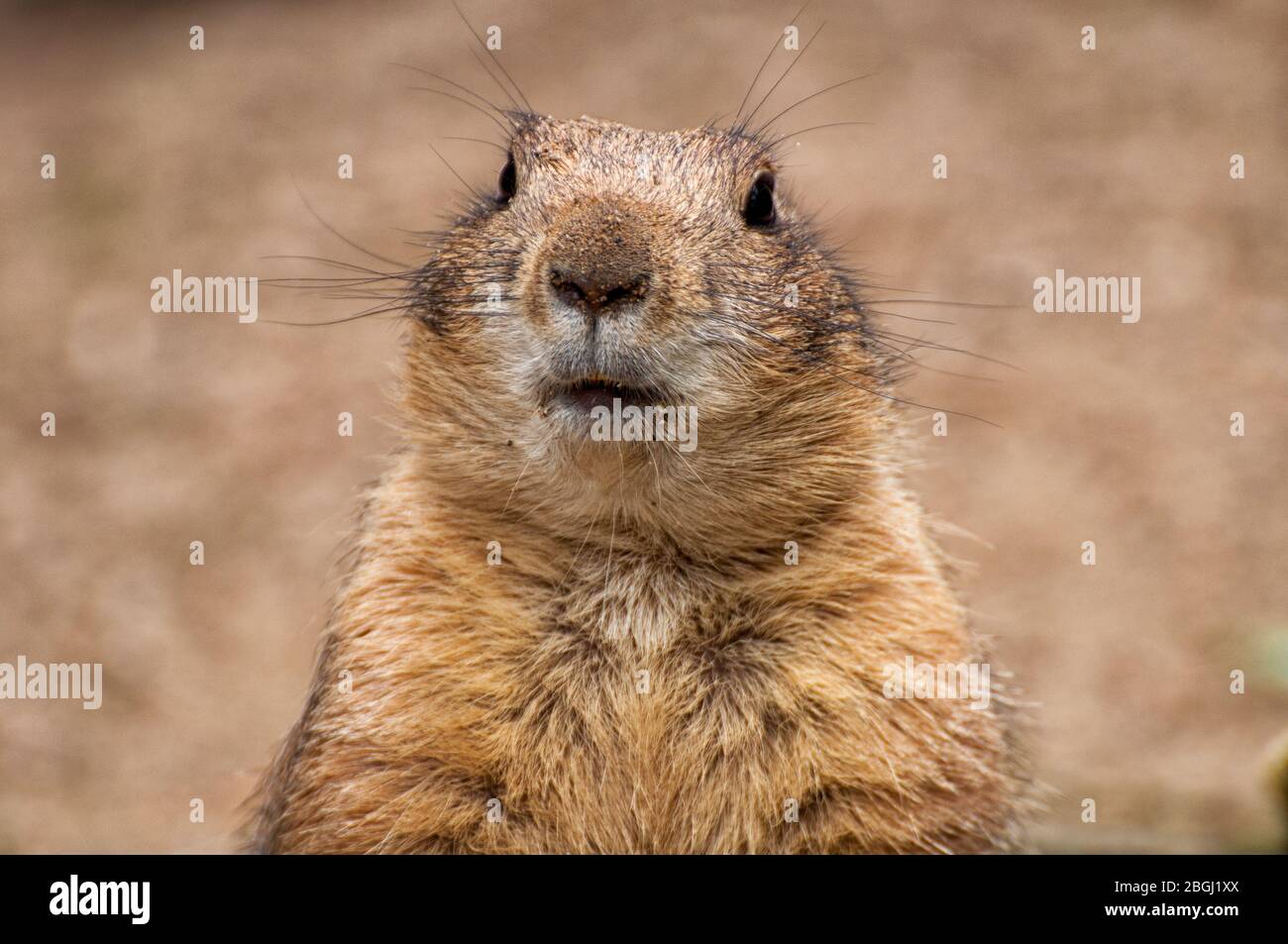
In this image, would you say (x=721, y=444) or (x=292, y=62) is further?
(x=292, y=62)

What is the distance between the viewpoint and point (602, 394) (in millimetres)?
4891

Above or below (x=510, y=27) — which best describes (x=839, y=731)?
below

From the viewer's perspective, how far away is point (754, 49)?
53.9 feet

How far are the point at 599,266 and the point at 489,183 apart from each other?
6.28m

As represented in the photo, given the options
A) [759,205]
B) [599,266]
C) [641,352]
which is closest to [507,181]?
[759,205]

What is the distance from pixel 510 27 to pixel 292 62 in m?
2.72

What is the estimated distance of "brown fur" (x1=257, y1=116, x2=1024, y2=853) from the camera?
204 inches

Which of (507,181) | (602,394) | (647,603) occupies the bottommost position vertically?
(647,603)

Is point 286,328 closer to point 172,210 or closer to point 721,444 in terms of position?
point 172,210

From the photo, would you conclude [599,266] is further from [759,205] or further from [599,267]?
[759,205]

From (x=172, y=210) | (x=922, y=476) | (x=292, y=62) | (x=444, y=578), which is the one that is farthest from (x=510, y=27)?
(x=444, y=578)

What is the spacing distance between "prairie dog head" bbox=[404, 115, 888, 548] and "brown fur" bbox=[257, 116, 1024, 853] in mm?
14

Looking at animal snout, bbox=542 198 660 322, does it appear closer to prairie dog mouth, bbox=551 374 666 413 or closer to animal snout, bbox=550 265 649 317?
animal snout, bbox=550 265 649 317

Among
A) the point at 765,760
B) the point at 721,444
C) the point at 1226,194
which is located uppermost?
the point at 1226,194
